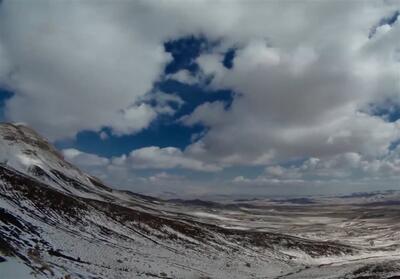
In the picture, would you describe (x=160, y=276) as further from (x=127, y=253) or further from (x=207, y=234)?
(x=207, y=234)

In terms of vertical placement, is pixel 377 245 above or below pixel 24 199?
below

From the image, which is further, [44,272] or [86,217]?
[86,217]

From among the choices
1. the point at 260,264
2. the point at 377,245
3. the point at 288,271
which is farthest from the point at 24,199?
the point at 377,245

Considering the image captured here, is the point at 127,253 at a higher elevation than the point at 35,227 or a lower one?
lower

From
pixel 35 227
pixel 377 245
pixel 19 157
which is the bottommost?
pixel 377 245

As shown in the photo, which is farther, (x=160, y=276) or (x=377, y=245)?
(x=377, y=245)

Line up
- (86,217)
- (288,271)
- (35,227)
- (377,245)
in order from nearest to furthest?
(35,227), (288,271), (86,217), (377,245)

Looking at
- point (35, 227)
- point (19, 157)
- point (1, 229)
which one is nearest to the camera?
point (1, 229)

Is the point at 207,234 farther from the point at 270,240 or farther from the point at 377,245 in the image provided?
the point at 377,245

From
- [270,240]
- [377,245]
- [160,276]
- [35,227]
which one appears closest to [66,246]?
[35,227]
